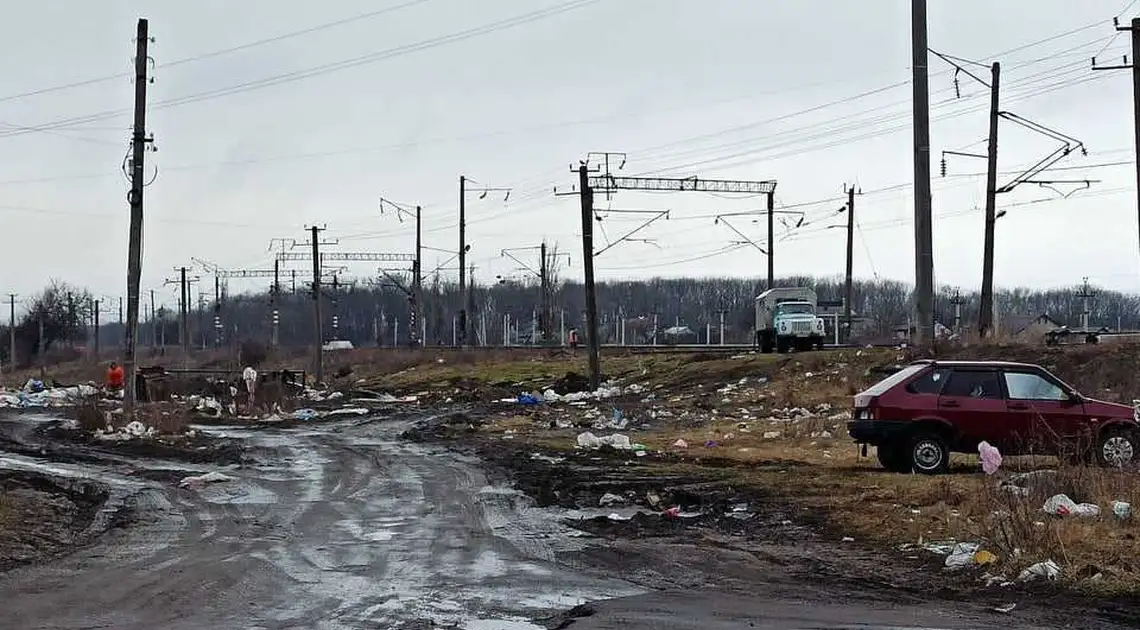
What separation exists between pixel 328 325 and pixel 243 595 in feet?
479

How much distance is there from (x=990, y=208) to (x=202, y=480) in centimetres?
2879

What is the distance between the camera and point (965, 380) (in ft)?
59.3

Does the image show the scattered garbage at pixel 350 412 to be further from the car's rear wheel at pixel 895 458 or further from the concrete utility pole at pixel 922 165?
the car's rear wheel at pixel 895 458

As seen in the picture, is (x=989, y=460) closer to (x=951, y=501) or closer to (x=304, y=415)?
(x=951, y=501)

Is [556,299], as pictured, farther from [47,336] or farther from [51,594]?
[51,594]

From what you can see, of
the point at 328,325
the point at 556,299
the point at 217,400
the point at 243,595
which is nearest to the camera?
the point at 243,595

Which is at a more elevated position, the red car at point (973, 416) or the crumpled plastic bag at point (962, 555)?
the red car at point (973, 416)

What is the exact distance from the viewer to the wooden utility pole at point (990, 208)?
39375 mm

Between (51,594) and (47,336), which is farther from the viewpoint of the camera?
(47,336)

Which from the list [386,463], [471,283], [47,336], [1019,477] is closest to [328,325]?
[47,336]

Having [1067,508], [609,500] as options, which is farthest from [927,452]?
[1067,508]

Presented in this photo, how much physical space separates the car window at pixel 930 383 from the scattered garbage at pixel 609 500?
4855mm

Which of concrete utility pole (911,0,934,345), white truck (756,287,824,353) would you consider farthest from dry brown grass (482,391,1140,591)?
white truck (756,287,824,353)


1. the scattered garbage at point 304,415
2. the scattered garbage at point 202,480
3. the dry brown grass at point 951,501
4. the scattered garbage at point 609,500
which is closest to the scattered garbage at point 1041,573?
the dry brown grass at point 951,501
